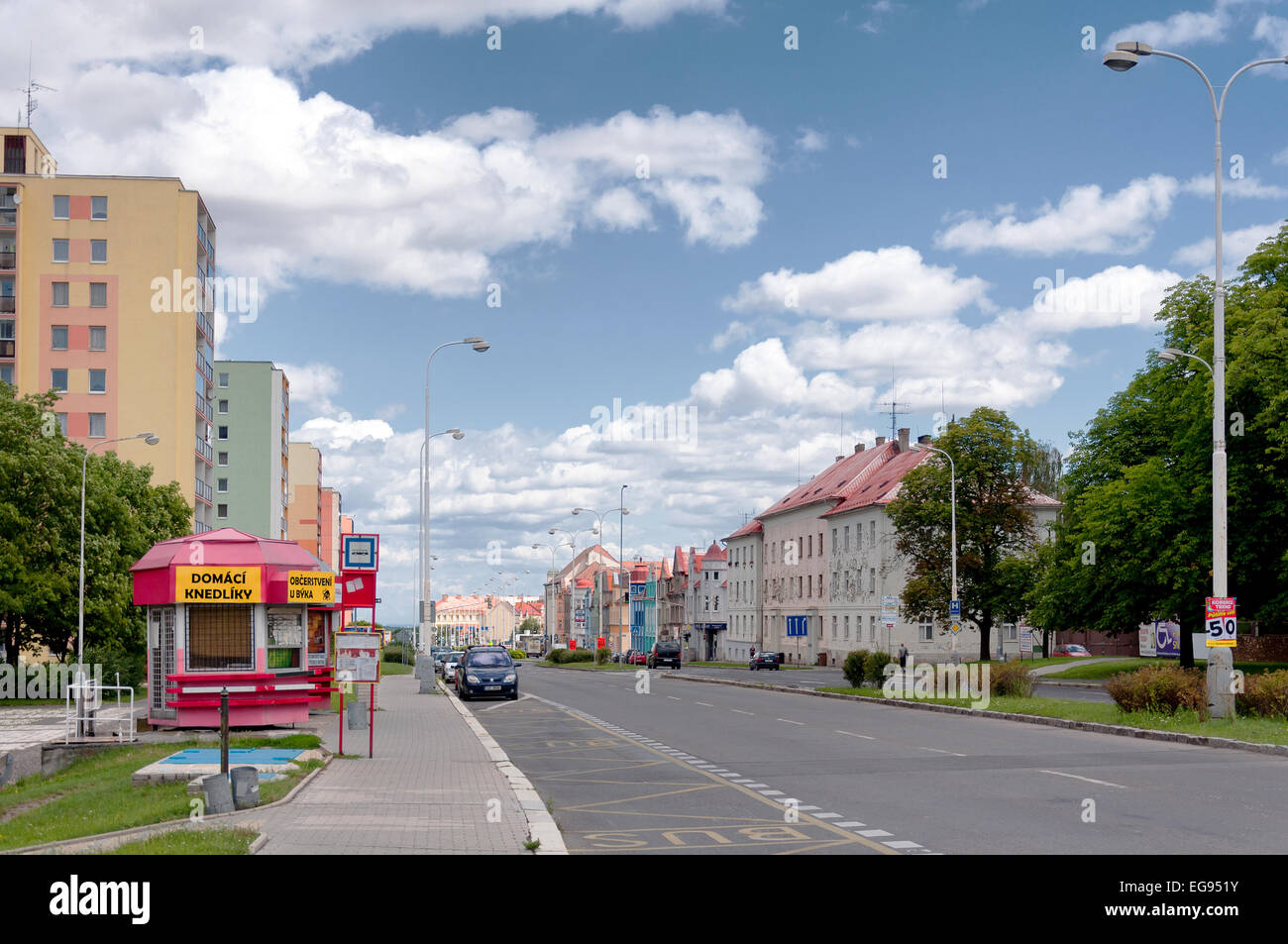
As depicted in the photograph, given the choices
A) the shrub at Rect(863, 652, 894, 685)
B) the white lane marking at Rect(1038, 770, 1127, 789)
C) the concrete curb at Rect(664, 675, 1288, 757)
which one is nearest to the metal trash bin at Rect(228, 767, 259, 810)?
the white lane marking at Rect(1038, 770, 1127, 789)

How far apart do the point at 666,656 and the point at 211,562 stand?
6531cm

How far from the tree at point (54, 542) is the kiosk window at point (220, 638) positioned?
19.8 m

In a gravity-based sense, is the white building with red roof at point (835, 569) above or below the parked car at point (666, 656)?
above

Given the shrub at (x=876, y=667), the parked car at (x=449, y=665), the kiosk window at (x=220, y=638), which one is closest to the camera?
the kiosk window at (x=220, y=638)

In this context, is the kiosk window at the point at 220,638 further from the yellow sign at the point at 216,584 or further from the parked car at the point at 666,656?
the parked car at the point at 666,656

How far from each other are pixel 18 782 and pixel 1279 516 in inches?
1493

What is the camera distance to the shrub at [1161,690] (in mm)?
23828

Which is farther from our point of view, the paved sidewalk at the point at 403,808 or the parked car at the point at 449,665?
the parked car at the point at 449,665

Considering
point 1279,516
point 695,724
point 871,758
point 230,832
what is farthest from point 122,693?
point 1279,516

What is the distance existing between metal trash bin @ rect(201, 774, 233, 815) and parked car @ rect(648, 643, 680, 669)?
2911 inches

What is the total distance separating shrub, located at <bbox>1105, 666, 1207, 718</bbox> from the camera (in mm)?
23828

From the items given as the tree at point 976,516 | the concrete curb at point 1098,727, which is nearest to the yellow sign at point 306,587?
the concrete curb at point 1098,727

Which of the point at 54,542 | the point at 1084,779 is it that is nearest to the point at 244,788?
the point at 1084,779

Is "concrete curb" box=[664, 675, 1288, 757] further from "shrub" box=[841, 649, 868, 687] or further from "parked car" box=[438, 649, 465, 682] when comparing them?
"parked car" box=[438, 649, 465, 682]
